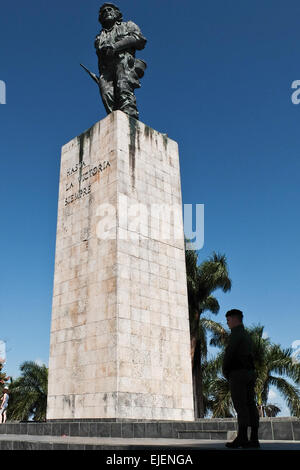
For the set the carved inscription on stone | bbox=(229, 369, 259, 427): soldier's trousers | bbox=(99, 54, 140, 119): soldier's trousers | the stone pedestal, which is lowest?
bbox=(229, 369, 259, 427): soldier's trousers

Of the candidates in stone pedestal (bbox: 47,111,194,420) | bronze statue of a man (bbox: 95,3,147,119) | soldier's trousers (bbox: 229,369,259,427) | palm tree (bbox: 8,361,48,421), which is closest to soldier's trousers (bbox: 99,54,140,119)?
bronze statue of a man (bbox: 95,3,147,119)

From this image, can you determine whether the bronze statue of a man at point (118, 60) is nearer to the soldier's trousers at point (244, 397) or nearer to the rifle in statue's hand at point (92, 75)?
the rifle in statue's hand at point (92, 75)

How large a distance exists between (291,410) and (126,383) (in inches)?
568

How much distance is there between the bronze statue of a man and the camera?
47.2ft

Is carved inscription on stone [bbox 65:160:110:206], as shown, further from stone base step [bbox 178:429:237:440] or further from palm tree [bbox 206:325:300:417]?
palm tree [bbox 206:325:300:417]

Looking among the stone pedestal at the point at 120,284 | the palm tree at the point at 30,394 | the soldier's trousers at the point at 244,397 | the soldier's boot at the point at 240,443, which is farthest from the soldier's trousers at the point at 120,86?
the palm tree at the point at 30,394

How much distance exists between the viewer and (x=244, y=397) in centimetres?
529

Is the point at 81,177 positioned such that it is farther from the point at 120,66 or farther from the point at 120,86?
the point at 120,66

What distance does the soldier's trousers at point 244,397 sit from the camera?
5.25 metres

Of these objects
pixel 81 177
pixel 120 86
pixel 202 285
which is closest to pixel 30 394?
pixel 202 285

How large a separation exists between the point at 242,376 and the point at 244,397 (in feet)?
0.79

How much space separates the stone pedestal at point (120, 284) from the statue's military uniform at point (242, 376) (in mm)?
5753
